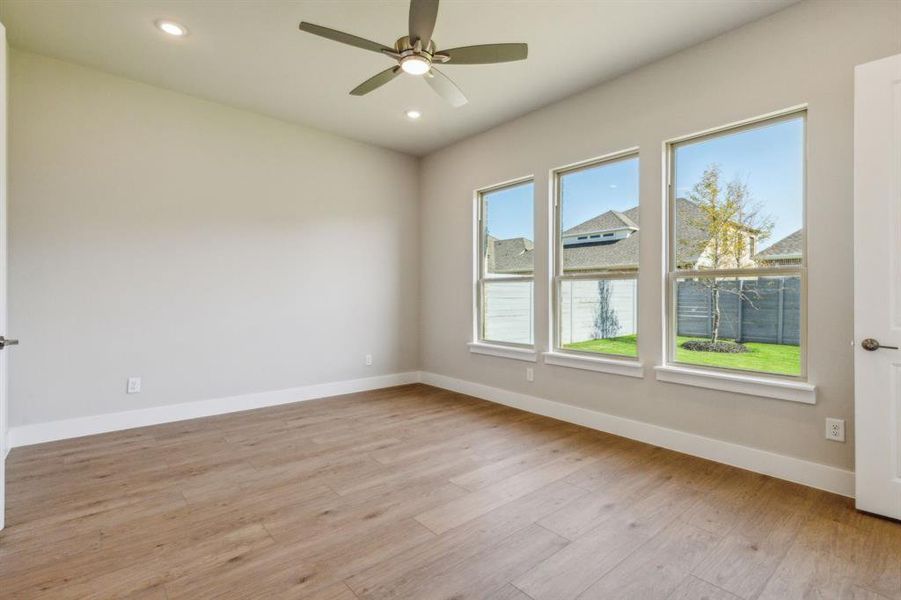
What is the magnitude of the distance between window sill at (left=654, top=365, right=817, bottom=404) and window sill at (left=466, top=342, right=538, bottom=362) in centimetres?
126

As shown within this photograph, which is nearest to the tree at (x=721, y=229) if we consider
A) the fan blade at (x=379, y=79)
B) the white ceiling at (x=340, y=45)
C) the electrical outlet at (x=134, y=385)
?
the white ceiling at (x=340, y=45)

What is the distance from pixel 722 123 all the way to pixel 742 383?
179 centimetres

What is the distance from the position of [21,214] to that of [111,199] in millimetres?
574

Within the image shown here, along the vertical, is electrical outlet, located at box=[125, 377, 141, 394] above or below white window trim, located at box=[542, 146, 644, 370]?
below

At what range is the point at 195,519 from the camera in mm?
2229

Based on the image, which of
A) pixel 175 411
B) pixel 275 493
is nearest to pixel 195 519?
pixel 275 493

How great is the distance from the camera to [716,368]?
3.08m

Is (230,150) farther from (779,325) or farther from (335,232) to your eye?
(779,325)

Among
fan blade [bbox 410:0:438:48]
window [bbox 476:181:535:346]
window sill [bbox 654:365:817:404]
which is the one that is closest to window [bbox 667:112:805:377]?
window sill [bbox 654:365:817:404]

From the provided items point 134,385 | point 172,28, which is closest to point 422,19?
point 172,28

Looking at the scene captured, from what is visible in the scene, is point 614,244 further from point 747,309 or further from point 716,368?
point 716,368

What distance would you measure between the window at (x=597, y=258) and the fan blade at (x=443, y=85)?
1570mm

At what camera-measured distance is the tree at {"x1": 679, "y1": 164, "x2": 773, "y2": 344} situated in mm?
2947

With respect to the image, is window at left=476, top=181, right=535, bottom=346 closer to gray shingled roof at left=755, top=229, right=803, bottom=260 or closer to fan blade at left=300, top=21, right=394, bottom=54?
gray shingled roof at left=755, top=229, right=803, bottom=260
